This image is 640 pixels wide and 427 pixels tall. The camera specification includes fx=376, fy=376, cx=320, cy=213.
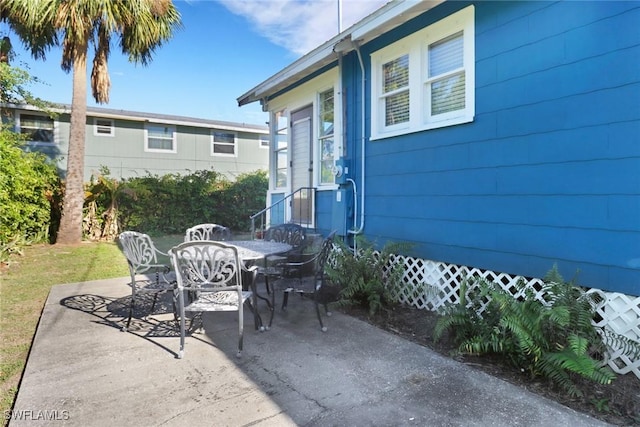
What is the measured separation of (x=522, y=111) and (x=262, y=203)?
10985mm

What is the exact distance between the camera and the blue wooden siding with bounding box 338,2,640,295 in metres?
2.78

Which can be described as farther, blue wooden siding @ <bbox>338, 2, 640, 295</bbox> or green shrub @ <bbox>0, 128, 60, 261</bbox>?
green shrub @ <bbox>0, 128, 60, 261</bbox>

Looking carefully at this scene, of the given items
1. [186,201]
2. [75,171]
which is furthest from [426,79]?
[186,201]

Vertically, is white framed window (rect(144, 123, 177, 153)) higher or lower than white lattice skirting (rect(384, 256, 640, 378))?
higher

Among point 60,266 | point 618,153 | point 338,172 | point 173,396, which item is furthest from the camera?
point 60,266

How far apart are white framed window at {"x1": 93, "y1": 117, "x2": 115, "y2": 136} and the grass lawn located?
644 centimetres

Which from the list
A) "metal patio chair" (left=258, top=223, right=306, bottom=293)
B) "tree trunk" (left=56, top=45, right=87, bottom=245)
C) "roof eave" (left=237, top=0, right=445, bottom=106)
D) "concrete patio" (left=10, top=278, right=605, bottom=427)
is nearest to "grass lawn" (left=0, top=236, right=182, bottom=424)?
"concrete patio" (left=10, top=278, right=605, bottom=427)

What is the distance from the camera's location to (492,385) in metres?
2.61

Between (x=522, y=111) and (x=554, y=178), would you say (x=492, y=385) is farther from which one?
(x=522, y=111)

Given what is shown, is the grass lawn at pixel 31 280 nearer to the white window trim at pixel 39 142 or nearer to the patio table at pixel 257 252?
the patio table at pixel 257 252

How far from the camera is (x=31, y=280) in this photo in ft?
19.3

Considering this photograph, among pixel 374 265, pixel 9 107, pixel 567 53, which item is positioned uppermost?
pixel 9 107

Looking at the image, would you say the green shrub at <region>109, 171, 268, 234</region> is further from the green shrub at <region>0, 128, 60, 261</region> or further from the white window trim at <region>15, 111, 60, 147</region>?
the white window trim at <region>15, 111, 60, 147</region>

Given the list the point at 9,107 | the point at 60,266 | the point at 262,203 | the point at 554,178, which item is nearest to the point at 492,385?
the point at 554,178
